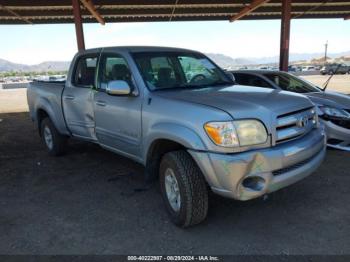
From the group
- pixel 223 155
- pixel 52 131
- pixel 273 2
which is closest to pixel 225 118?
pixel 223 155

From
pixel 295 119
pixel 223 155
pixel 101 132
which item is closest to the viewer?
pixel 223 155

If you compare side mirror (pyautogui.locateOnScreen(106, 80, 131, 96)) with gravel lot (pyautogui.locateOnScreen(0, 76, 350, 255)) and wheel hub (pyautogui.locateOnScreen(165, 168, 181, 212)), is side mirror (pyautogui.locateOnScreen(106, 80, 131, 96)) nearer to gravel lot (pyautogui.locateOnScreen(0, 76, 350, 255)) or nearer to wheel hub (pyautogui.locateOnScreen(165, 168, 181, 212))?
wheel hub (pyautogui.locateOnScreen(165, 168, 181, 212))

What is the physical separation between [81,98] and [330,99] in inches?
175

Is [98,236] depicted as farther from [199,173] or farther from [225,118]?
[225,118]

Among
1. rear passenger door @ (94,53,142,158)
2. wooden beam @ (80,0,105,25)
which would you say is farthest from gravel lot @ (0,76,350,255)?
wooden beam @ (80,0,105,25)

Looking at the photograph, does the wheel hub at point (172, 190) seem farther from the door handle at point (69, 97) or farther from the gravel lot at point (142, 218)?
the door handle at point (69, 97)

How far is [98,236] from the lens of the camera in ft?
11.4

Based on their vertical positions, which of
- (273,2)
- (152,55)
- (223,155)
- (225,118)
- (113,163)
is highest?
(273,2)

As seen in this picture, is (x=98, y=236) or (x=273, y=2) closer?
(x=98, y=236)

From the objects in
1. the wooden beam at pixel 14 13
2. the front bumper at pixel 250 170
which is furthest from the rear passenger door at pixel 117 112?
the wooden beam at pixel 14 13

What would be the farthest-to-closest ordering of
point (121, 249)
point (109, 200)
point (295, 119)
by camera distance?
1. point (109, 200)
2. point (295, 119)
3. point (121, 249)

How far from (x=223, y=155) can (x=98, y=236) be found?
1562 millimetres

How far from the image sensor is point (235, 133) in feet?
9.97

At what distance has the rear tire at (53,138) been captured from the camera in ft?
20.6
